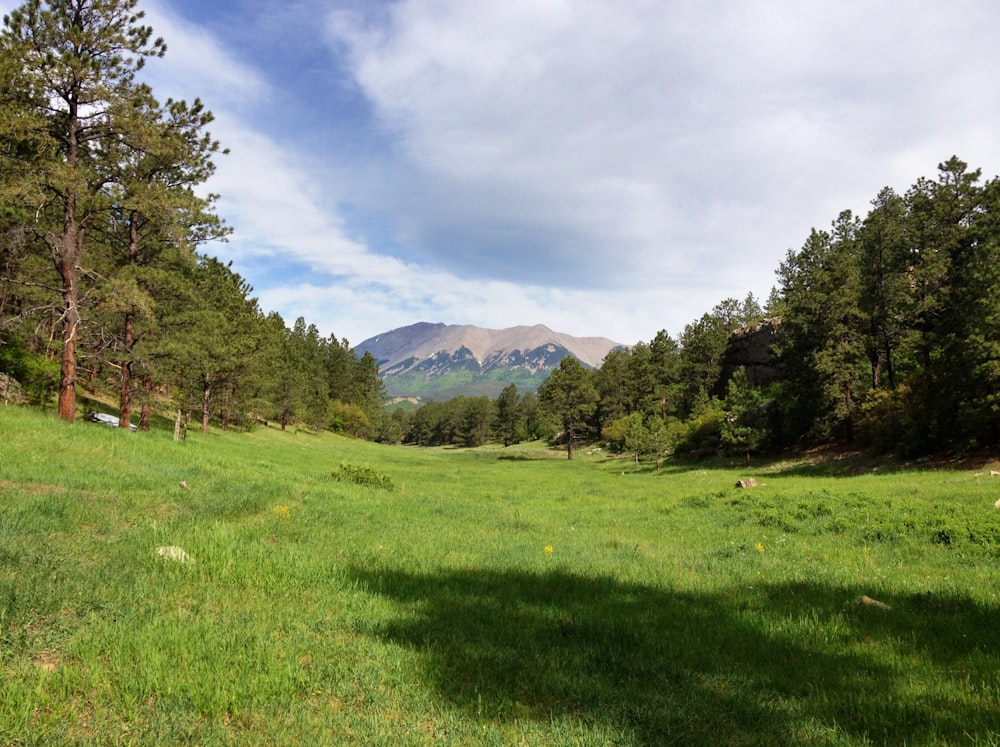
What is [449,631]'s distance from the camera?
5664 millimetres

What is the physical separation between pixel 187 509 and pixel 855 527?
16.3 m

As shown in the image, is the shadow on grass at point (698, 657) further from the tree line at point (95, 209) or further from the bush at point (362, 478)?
the tree line at point (95, 209)

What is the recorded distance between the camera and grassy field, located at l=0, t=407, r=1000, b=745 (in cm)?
387

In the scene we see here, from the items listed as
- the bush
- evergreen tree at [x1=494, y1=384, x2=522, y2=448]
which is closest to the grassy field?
the bush

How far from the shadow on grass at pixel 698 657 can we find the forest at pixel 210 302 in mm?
18248

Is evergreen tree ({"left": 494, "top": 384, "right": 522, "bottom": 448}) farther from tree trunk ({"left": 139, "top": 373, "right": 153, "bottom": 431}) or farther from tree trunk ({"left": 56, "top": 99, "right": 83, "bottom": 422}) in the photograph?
tree trunk ({"left": 56, "top": 99, "right": 83, "bottom": 422})

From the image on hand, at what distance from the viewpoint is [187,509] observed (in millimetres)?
10078

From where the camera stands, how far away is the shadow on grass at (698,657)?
13.6 ft

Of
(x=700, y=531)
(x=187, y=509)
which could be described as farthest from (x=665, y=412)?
(x=187, y=509)

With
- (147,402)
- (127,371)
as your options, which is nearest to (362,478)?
(127,371)

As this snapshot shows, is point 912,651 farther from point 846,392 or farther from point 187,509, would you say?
point 846,392

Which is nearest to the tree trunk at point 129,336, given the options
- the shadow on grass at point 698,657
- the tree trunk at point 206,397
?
the tree trunk at point 206,397

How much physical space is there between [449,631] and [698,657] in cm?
276

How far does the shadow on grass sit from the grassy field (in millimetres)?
29
